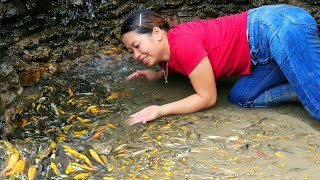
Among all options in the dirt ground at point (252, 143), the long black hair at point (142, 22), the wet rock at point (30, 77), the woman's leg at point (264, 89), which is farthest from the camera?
the wet rock at point (30, 77)

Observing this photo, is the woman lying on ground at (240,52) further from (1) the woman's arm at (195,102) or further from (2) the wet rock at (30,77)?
(2) the wet rock at (30,77)

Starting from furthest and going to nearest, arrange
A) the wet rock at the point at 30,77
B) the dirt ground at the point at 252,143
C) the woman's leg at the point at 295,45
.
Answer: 1. the wet rock at the point at 30,77
2. the woman's leg at the point at 295,45
3. the dirt ground at the point at 252,143

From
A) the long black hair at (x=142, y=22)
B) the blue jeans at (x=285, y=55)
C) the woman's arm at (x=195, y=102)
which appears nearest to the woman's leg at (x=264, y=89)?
the blue jeans at (x=285, y=55)

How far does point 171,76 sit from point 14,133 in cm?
164

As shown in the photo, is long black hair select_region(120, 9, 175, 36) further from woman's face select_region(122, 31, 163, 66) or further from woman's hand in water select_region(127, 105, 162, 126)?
woman's hand in water select_region(127, 105, 162, 126)

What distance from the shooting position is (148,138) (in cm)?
348

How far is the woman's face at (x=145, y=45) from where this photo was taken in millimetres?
3607

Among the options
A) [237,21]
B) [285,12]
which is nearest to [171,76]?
[237,21]

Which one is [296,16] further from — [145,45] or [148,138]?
[148,138]

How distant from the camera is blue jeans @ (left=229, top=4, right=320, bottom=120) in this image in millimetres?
3492

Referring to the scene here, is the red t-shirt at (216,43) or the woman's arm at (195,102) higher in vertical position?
the red t-shirt at (216,43)

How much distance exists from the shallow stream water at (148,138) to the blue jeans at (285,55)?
0.18 m

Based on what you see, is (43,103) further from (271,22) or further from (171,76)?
(271,22)

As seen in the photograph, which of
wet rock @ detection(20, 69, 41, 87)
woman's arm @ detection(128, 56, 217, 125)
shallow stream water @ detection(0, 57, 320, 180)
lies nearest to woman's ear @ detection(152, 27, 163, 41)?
woman's arm @ detection(128, 56, 217, 125)
